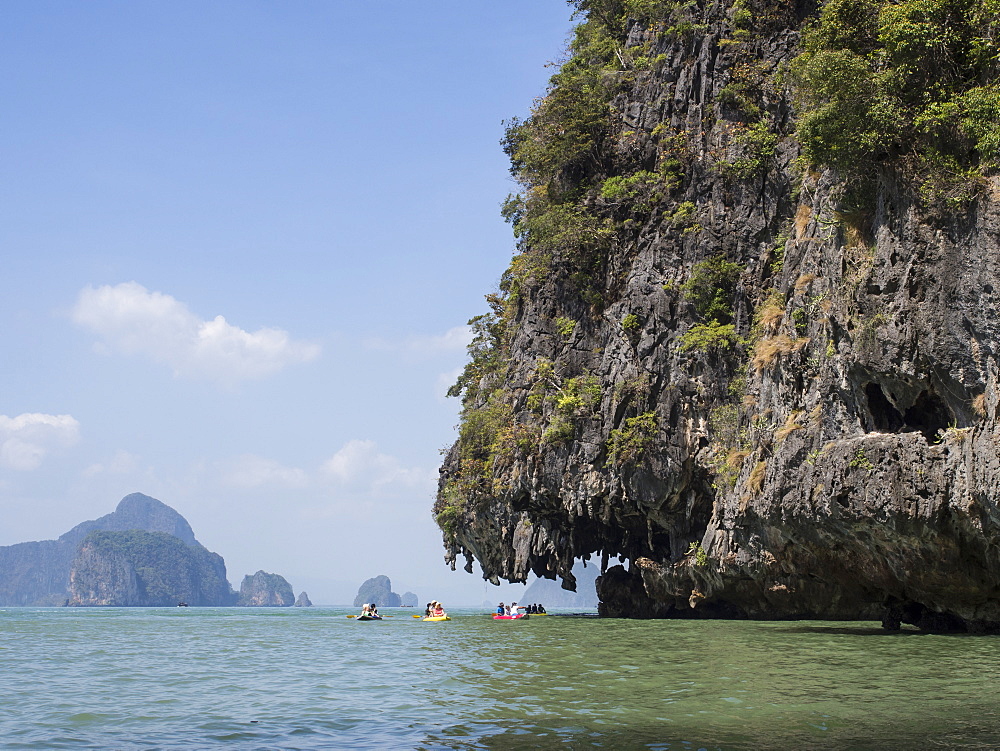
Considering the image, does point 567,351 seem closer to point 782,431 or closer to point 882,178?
point 782,431

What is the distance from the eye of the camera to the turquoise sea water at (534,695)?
8.49 m

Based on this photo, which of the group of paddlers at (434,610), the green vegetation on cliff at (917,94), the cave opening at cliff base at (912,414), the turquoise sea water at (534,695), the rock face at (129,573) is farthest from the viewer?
the rock face at (129,573)

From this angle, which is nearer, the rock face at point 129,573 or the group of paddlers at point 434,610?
the group of paddlers at point 434,610

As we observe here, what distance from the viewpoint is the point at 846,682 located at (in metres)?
11.5

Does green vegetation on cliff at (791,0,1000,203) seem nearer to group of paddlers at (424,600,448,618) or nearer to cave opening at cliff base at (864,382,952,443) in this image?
cave opening at cliff base at (864,382,952,443)

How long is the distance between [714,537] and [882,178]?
12.1 meters

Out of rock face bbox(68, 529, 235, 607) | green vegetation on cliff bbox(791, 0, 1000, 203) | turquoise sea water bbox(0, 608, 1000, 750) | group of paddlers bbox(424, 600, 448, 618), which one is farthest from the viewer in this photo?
rock face bbox(68, 529, 235, 607)

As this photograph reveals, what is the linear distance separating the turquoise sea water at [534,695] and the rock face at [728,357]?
299cm

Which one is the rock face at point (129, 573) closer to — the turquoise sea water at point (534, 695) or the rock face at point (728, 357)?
the rock face at point (728, 357)

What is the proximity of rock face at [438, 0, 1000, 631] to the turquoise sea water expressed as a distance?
2991mm

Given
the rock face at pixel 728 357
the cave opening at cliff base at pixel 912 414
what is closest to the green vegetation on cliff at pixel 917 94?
the rock face at pixel 728 357

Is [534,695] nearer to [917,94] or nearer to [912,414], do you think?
[912,414]

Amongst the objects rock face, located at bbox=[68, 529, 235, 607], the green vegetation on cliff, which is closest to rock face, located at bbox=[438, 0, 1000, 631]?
the green vegetation on cliff

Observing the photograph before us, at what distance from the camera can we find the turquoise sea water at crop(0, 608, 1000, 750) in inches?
334
